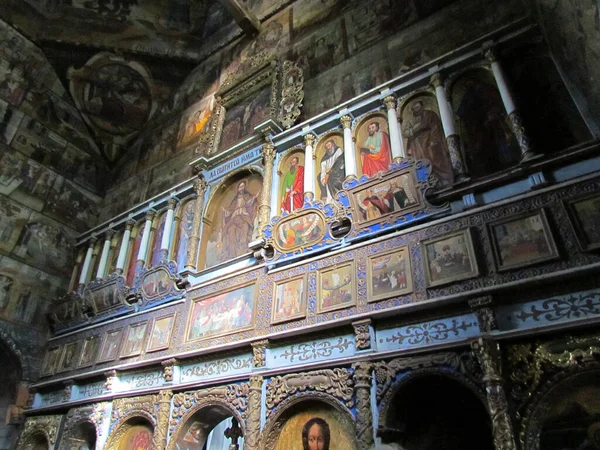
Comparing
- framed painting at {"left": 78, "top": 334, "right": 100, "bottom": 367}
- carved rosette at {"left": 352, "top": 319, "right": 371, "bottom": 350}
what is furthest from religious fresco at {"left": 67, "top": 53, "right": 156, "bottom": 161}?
carved rosette at {"left": 352, "top": 319, "right": 371, "bottom": 350}

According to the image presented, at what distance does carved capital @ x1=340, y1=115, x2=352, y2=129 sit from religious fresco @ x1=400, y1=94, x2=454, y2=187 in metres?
0.96

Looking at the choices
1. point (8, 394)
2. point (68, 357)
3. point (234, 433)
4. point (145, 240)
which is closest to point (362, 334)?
point (234, 433)

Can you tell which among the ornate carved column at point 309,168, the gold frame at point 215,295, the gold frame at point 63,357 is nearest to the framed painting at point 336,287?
the gold frame at point 215,295

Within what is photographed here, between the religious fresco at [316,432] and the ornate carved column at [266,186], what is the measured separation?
10.6 feet

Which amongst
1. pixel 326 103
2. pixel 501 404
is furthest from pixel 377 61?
pixel 501 404

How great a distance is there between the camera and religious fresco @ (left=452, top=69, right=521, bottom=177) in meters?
5.77

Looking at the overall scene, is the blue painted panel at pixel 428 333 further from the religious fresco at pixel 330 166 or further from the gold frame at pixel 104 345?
the gold frame at pixel 104 345

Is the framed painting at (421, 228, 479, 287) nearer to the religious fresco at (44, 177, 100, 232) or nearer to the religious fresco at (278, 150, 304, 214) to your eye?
the religious fresco at (278, 150, 304, 214)

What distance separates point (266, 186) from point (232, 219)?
1.14 metres

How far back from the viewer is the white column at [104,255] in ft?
35.9

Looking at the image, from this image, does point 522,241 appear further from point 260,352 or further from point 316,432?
point 260,352

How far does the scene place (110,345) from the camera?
29.8 feet

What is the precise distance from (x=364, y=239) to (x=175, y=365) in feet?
13.2

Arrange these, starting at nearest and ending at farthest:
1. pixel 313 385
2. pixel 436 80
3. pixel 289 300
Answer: pixel 313 385
pixel 289 300
pixel 436 80
